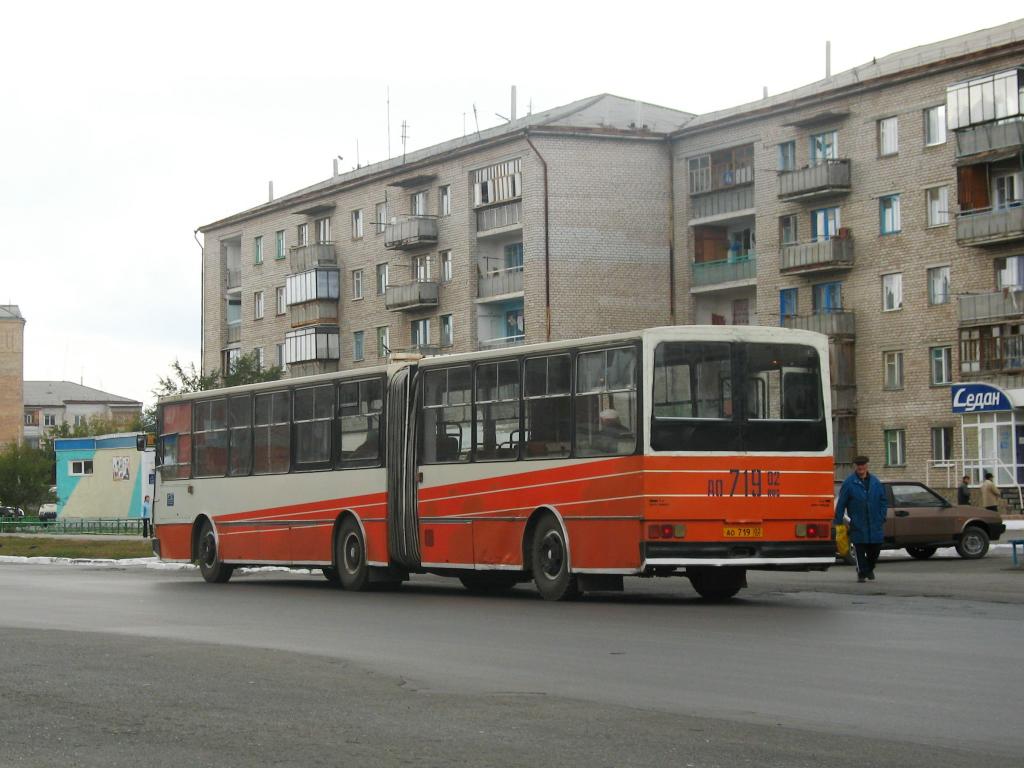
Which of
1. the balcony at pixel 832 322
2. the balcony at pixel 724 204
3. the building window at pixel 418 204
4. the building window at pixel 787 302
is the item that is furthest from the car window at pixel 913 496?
the building window at pixel 418 204

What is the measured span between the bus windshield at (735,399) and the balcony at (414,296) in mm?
51895

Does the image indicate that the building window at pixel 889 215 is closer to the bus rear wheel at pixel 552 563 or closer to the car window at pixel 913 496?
the car window at pixel 913 496

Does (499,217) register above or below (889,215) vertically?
above

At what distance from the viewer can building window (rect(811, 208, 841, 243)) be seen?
60.1 metres

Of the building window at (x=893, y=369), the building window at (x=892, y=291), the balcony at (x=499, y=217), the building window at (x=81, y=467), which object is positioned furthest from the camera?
the building window at (x=81, y=467)

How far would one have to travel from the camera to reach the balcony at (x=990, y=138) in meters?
52.8

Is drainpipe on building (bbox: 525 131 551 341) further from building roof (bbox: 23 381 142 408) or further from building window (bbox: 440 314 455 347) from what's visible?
building roof (bbox: 23 381 142 408)

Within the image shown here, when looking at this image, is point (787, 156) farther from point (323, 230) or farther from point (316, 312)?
point (323, 230)

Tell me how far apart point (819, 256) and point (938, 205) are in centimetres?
478

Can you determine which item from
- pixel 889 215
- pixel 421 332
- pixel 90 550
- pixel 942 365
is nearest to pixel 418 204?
pixel 421 332

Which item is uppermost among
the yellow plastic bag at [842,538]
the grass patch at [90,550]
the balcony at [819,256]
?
the balcony at [819,256]

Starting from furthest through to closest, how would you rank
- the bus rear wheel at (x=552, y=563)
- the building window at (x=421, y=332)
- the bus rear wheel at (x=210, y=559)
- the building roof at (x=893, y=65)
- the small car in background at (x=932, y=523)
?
1. the building window at (x=421, y=332)
2. the building roof at (x=893, y=65)
3. the small car in background at (x=932, y=523)
4. the bus rear wheel at (x=210, y=559)
5. the bus rear wheel at (x=552, y=563)

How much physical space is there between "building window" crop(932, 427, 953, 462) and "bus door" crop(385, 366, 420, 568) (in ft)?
118

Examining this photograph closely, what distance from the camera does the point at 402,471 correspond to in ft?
76.8
